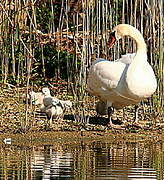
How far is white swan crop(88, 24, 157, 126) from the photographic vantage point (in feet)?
36.3

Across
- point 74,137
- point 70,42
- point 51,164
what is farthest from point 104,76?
point 70,42

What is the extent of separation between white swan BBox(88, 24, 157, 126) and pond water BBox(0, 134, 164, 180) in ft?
3.79

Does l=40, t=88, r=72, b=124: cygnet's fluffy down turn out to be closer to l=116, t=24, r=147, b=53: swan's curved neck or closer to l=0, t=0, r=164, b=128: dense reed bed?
l=0, t=0, r=164, b=128: dense reed bed

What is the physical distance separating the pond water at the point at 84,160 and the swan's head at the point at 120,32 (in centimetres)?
224

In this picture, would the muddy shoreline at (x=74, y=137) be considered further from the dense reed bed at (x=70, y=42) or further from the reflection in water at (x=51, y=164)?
the reflection in water at (x=51, y=164)

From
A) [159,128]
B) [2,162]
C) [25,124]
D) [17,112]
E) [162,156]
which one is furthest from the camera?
[17,112]

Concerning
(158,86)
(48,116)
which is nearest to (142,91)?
(158,86)

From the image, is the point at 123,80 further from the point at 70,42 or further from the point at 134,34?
the point at 70,42

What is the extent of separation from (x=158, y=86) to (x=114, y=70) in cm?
72

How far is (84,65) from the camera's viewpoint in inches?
444

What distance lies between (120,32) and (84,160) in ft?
13.1

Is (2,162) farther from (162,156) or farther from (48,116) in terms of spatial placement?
(48,116)

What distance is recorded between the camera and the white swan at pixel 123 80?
1106 cm

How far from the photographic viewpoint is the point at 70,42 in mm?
15844
